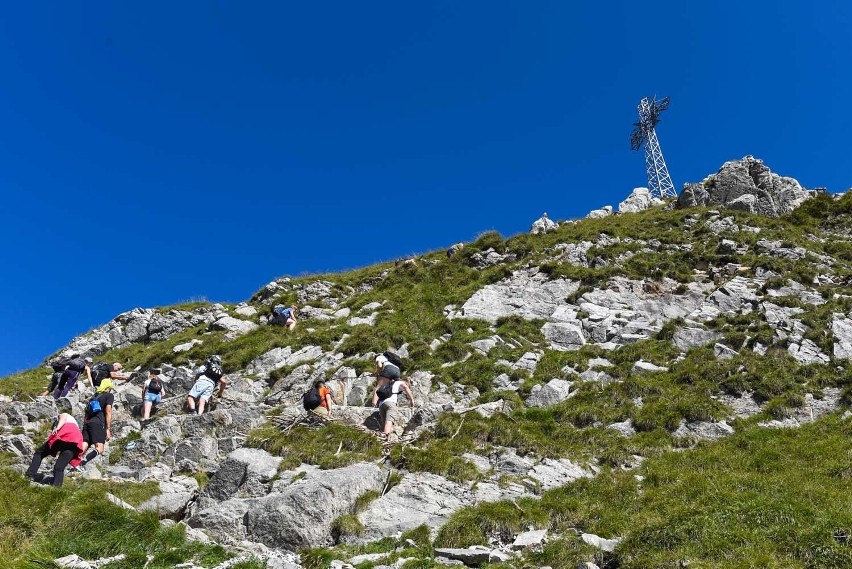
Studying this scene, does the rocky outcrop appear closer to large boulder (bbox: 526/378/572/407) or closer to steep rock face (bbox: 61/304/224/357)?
large boulder (bbox: 526/378/572/407)

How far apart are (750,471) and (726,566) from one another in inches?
222

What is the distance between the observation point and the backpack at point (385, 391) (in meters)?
17.9

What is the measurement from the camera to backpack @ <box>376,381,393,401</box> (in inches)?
706

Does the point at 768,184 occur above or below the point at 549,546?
above

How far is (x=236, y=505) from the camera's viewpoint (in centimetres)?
1199

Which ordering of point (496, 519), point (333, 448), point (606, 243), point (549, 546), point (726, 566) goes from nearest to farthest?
point (726, 566) < point (549, 546) < point (496, 519) < point (333, 448) < point (606, 243)

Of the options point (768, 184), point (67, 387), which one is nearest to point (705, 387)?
point (67, 387)

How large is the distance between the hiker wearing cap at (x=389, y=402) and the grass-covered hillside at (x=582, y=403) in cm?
65

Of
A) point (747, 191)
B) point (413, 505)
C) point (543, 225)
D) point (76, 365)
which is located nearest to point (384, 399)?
point (413, 505)

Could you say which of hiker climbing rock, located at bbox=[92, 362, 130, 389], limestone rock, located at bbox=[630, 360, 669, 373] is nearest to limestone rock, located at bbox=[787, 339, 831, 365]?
limestone rock, located at bbox=[630, 360, 669, 373]

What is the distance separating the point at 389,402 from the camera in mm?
17078

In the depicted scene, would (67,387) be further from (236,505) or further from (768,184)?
(768,184)

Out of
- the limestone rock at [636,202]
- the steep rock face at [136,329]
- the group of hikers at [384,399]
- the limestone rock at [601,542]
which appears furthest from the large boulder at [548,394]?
the limestone rock at [636,202]

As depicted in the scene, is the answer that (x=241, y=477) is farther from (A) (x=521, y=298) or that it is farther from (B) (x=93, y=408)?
(A) (x=521, y=298)
